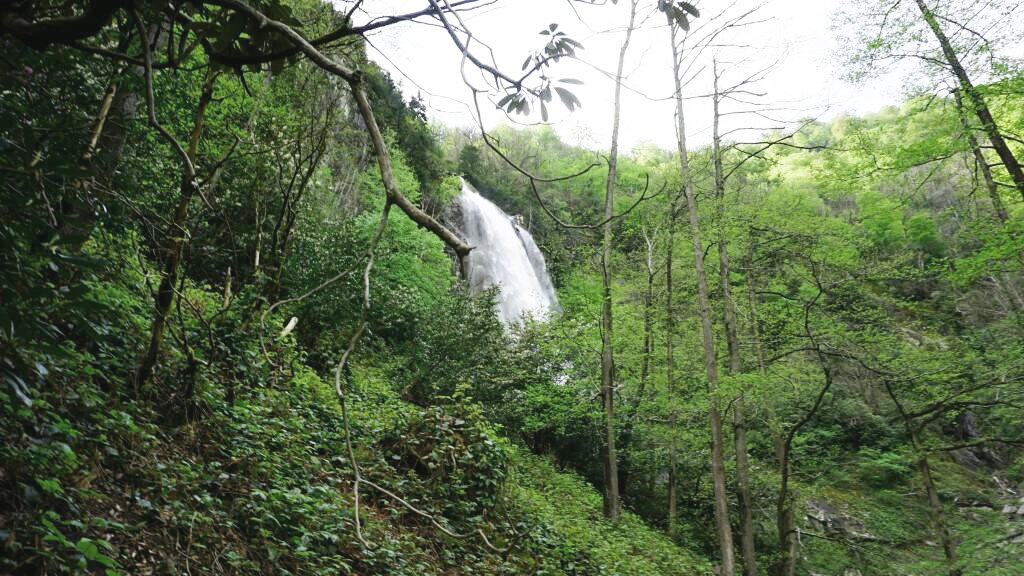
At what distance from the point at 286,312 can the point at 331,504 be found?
176 inches

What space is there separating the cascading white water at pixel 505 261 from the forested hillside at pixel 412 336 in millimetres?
543

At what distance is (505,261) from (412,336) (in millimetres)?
8810

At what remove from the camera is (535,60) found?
5.61ft

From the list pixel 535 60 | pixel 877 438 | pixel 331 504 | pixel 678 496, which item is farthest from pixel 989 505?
pixel 535 60

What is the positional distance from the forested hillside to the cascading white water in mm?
543

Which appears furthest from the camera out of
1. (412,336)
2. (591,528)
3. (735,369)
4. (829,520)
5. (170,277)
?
(829,520)

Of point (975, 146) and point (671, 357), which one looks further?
point (671, 357)

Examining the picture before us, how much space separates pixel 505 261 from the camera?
20953mm

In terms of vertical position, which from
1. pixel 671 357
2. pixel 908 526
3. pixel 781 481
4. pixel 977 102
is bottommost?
pixel 908 526

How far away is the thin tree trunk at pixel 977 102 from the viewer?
724cm

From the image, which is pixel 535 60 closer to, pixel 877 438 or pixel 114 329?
pixel 114 329

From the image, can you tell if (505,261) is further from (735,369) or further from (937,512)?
(937,512)

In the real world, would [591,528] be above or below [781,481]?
below

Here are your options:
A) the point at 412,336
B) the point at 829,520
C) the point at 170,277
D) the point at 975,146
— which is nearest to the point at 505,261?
the point at 412,336
